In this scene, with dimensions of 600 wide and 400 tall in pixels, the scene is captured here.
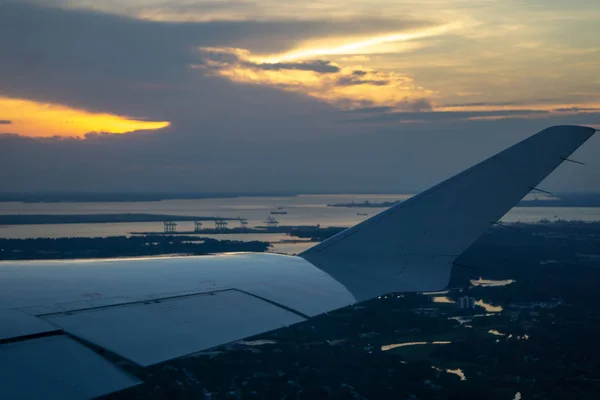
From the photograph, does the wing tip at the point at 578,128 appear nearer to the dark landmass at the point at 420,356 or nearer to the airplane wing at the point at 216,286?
the airplane wing at the point at 216,286

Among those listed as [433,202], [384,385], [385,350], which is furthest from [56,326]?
[385,350]

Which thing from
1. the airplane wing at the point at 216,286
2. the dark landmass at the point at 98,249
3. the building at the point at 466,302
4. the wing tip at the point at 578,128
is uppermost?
the wing tip at the point at 578,128

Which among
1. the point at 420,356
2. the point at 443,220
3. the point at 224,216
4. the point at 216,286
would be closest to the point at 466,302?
the point at 420,356

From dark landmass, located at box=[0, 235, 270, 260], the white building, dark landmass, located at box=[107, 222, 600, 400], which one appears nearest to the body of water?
dark landmass, located at box=[0, 235, 270, 260]

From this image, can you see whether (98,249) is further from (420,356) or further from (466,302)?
(420,356)

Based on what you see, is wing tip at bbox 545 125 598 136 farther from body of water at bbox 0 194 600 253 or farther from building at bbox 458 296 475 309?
body of water at bbox 0 194 600 253

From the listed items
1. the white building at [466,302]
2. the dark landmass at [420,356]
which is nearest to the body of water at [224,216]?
the white building at [466,302]

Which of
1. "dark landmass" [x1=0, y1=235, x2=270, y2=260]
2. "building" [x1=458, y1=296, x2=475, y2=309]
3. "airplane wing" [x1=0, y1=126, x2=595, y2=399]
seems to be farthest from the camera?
"dark landmass" [x1=0, y1=235, x2=270, y2=260]

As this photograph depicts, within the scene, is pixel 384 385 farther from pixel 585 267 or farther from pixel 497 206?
pixel 585 267

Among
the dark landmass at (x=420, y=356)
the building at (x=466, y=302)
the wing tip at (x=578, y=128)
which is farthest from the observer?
the building at (x=466, y=302)
